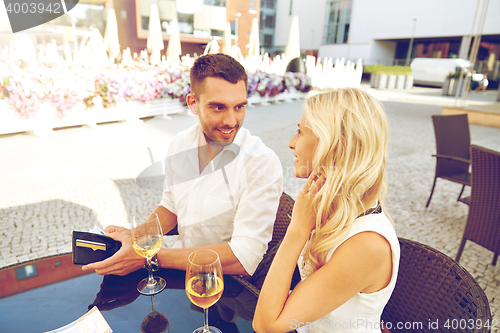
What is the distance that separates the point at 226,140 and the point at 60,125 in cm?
611

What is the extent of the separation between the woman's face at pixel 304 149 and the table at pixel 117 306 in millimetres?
553

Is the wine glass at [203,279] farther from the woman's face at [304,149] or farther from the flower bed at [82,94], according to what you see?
the flower bed at [82,94]

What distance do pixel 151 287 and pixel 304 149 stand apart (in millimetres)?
850

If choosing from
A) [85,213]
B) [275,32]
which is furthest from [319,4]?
[85,213]

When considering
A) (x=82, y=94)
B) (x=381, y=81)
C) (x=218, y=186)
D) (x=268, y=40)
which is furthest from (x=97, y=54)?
(x=268, y=40)

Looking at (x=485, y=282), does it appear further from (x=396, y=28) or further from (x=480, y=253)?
(x=396, y=28)

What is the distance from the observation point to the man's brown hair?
1787mm

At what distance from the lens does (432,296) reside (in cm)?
121

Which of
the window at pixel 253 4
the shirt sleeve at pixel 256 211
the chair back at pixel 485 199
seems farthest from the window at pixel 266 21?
the shirt sleeve at pixel 256 211

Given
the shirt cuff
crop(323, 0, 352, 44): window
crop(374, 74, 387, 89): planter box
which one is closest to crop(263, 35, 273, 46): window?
crop(323, 0, 352, 44): window

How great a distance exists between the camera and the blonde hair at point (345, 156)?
42.8 inches

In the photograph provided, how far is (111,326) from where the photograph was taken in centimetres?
108

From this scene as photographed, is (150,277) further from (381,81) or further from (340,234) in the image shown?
(381,81)

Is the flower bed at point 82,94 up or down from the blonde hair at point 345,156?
down
